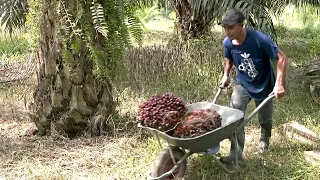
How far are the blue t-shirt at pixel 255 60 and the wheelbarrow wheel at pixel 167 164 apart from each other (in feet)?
3.08

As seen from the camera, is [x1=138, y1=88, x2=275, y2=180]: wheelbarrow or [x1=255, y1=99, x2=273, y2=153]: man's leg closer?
[x1=138, y1=88, x2=275, y2=180]: wheelbarrow

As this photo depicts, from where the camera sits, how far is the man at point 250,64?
144 inches

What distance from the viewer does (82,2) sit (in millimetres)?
4371

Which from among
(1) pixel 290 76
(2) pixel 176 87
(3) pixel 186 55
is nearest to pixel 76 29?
(2) pixel 176 87

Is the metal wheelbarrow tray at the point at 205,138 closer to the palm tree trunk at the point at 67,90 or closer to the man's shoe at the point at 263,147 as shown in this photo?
the man's shoe at the point at 263,147

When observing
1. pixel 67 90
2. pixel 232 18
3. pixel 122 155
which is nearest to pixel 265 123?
pixel 232 18

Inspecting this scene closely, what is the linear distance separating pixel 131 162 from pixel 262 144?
4.05 feet

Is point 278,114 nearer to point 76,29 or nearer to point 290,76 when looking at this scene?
point 290,76

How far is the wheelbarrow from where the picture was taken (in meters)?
3.29

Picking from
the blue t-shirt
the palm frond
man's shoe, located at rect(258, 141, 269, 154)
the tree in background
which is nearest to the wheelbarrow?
the blue t-shirt

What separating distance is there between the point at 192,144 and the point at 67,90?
184 cm

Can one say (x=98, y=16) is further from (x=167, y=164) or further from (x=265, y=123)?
(x=265, y=123)

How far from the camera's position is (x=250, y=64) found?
3.92 m

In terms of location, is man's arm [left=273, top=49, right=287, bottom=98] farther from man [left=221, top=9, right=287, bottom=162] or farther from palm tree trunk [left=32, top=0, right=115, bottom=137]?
palm tree trunk [left=32, top=0, right=115, bottom=137]
